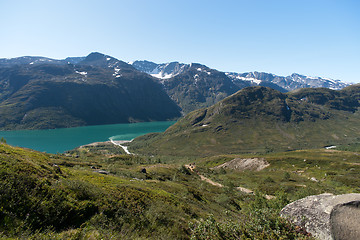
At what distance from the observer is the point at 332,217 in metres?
11.6

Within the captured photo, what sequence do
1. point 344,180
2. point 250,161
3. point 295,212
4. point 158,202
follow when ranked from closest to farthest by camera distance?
point 295,212 → point 158,202 → point 344,180 → point 250,161

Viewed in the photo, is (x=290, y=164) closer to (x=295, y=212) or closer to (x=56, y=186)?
(x=295, y=212)

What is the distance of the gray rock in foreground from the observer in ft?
35.8

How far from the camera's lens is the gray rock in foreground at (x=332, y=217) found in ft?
35.8

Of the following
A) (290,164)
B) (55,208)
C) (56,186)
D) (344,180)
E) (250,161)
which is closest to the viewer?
(55,208)

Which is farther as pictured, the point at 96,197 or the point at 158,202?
the point at 158,202

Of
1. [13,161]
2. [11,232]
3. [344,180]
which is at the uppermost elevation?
[13,161]

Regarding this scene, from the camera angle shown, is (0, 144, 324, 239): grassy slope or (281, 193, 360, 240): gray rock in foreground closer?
(0, 144, 324, 239): grassy slope

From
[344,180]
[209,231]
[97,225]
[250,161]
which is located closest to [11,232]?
[97,225]

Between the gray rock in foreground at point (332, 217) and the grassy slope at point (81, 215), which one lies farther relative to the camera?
A: the gray rock in foreground at point (332, 217)

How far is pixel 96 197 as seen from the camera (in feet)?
53.7

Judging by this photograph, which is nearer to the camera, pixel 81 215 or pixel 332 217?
pixel 332 217

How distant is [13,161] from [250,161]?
149 metres

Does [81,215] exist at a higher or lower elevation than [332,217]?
lower
